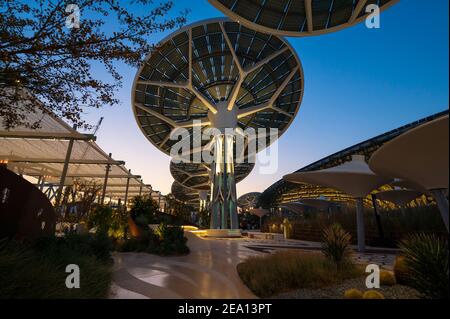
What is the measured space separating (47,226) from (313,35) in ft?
57.2

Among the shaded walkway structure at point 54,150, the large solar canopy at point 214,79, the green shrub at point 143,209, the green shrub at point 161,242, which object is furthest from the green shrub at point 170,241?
the large solar canopy at point 214,79

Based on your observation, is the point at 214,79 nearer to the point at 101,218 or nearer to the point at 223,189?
the point at 223,189

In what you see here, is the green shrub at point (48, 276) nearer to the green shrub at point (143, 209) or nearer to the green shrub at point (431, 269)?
the green shrub at point (431, 269)

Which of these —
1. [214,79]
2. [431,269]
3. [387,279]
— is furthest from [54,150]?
[431,269]

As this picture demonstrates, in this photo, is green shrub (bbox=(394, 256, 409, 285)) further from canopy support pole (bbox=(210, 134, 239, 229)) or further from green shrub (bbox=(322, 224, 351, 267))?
canopy support pole (bbox=(210, 134, 239, 229))

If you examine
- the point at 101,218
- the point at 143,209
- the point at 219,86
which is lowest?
the point at 101,218

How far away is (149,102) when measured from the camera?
2945 cm

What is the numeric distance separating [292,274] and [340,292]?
106 cm

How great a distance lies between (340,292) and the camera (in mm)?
5355

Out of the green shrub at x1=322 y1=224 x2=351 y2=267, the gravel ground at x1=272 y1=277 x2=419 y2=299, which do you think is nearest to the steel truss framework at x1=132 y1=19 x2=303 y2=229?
the green shrub at x1=322 y1=224 x2=351 y2=267

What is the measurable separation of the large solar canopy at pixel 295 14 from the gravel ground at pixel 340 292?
15.4 metres

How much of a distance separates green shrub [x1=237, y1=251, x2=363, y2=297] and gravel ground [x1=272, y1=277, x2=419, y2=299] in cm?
21

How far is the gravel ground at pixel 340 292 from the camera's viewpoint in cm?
506

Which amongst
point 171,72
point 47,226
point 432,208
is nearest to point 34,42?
point 47,226
